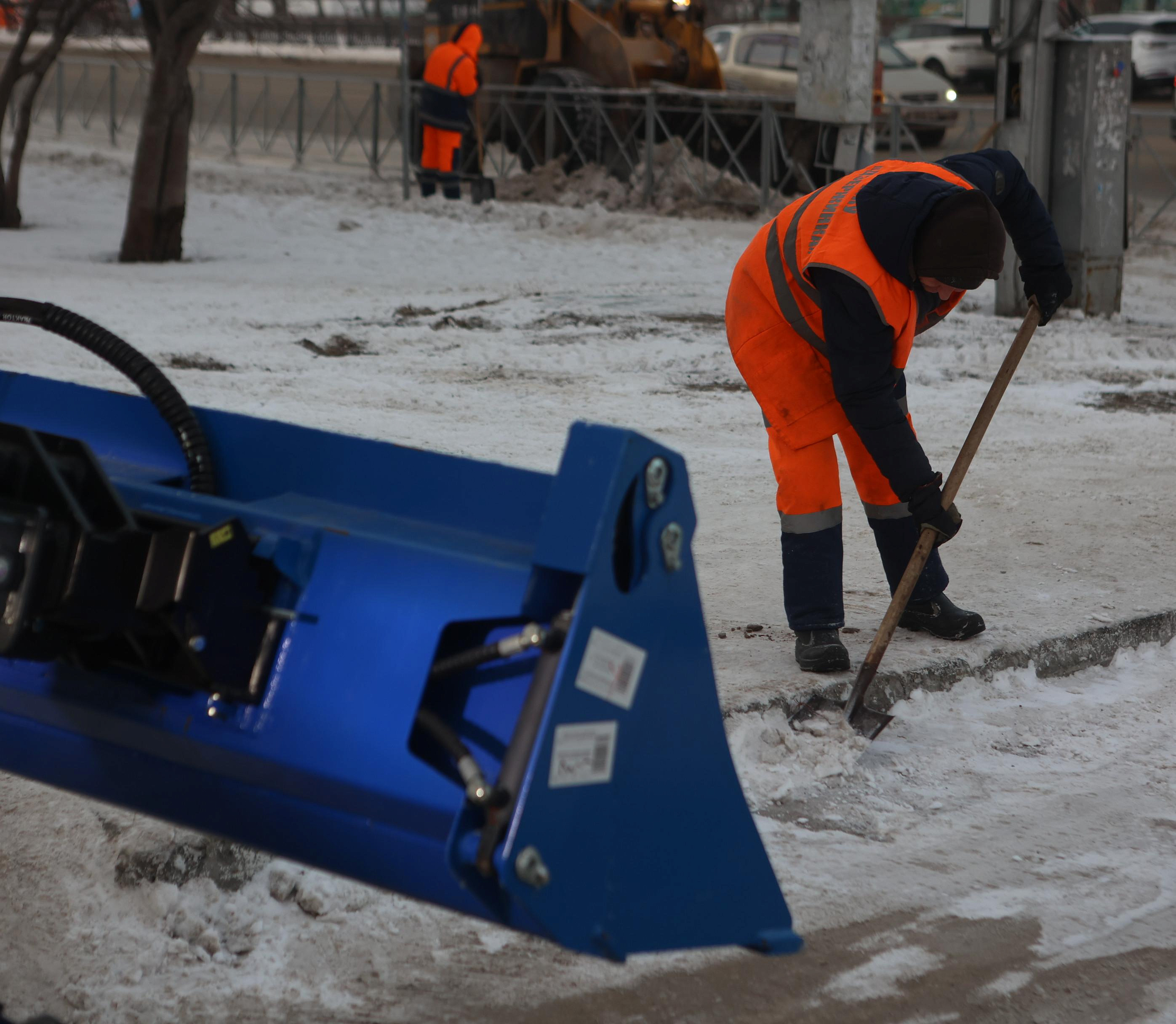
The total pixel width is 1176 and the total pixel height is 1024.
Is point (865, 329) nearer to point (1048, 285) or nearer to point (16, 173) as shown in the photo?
point (1048, 285)

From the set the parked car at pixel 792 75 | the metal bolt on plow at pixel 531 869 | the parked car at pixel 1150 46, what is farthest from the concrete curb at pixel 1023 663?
the parked car at pixel 1150 46

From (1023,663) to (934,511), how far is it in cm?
69

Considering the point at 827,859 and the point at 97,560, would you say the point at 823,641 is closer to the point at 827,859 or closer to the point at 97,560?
the point at 827,859

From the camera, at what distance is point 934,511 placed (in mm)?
3287

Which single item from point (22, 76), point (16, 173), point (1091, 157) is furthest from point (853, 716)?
point (22, 76)

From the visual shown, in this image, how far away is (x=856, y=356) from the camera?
3154 mm

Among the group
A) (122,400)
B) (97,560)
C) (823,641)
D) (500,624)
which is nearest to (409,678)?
(500,624)

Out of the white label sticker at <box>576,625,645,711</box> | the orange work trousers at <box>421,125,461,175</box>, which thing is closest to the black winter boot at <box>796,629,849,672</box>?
the white label sticker at <box>576,625,645,711</box>

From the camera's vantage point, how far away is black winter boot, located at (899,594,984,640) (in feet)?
12.3

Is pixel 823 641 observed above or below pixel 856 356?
below

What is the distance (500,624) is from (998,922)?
1.37 metres

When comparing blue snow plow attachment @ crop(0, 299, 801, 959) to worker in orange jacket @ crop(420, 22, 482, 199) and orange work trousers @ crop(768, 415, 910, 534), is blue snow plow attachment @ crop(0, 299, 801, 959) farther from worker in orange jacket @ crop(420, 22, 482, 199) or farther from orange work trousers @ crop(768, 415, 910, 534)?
worker in orange jacket @ crop(420, 22, 482, 199)

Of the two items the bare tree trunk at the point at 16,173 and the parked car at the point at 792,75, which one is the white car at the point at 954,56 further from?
the bare tree trunk at the point at 16,173

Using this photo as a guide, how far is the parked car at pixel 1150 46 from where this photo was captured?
21.3m
